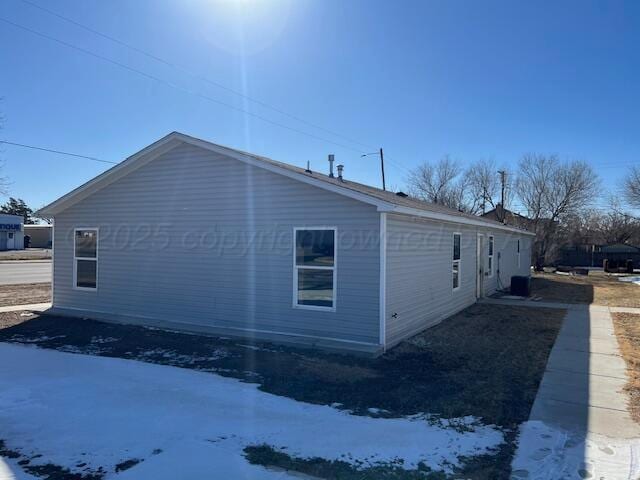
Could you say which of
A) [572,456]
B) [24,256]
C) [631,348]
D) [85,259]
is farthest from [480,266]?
[24,256]

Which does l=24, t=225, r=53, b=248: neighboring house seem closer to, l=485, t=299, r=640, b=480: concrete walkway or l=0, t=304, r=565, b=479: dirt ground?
l=0, t=304, r=565, b=479: dirt ground

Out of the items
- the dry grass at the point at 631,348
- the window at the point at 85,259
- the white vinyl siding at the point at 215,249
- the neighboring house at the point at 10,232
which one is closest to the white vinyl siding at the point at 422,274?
the white vinyl siding at the point at 215,249

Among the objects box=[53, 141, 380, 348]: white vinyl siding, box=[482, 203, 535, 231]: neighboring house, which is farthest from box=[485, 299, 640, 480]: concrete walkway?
box=[482, 203, 535, 231]: neighboring house

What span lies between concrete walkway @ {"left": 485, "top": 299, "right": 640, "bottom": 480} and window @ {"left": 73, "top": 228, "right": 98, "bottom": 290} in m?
10.3

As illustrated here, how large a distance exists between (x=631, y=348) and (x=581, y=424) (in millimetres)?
4796

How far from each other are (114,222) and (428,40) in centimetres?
919

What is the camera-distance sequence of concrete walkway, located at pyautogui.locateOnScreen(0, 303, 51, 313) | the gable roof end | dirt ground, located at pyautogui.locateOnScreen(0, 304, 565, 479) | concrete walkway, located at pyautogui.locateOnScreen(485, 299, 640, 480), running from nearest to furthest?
concrete walkway, located at pyautogui.locateOnScreen(485, 299, 640, 480), dirt ground, located at pyautogui.locateOnScreen(0, 304, 565, 479), the gable roof end, concrete walkway, located at pyautogui.locateOnScreen(0, 303, 51, 313)

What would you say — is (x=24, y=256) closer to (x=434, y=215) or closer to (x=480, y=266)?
(x=480, y=266)

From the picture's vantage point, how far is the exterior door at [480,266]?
15.6m

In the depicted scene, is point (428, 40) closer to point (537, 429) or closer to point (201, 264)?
point (201, 264)

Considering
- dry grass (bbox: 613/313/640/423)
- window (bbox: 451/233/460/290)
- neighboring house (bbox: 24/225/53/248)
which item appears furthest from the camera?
neighboring house (bbox: 24/225/53/248)

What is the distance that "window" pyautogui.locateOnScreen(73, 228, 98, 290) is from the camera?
459 inches

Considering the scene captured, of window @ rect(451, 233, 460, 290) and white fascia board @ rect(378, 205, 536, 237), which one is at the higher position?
white fascia board @ rect(378, 205, 536, 237)

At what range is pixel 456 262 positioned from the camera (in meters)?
13.0
